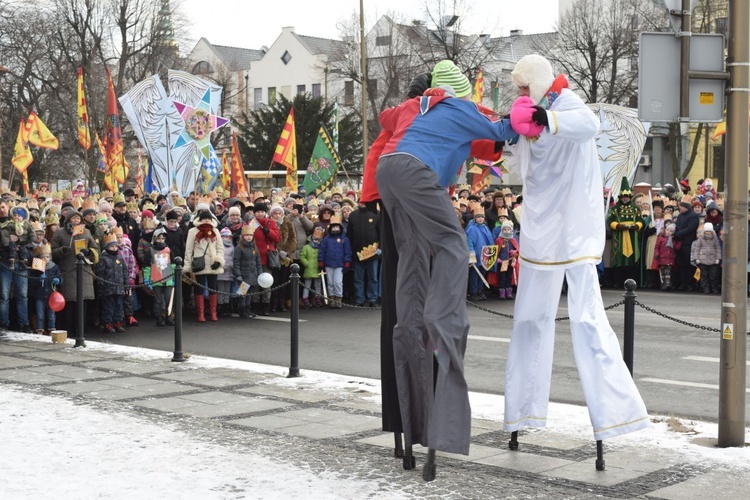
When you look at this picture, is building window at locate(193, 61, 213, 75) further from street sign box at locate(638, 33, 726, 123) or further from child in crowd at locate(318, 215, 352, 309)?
street sign box at locate(638, 33, 726, 123)

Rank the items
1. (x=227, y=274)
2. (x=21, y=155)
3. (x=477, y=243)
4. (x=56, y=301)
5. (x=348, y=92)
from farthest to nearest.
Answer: (x=348, y=92), (x=21, y=155), (x=477, y=243), (x=227, y=274), (x=56, y=301)

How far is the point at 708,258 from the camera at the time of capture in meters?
19.0

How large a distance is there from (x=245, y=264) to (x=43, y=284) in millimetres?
3137

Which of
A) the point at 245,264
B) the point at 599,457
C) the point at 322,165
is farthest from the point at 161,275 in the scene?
the point at 322,165

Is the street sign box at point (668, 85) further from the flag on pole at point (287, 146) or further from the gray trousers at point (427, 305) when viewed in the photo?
the flag on pole at point (287, 146)

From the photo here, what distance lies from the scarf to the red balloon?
8.89 ft

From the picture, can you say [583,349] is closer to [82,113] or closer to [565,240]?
[565,240]

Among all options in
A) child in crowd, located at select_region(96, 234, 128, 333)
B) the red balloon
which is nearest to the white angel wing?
child in crowd, located at select_region(96, 234, 128, 333)

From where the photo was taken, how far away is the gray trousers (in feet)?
19.1

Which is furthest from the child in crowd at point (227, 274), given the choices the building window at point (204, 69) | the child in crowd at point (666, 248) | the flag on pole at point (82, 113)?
the building window at point (204, 69)

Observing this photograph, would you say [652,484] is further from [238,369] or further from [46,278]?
[46,278]

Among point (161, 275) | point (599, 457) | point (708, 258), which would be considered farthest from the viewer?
point (708, 258)

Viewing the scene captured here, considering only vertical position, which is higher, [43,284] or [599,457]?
[43,284]

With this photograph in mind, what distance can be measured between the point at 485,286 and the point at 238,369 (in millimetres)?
9337
